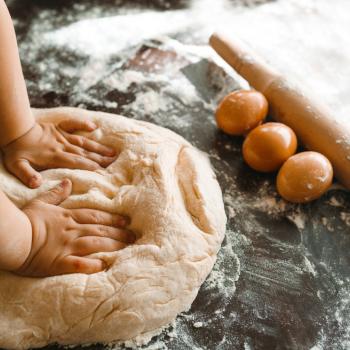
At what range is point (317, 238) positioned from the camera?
1.47m

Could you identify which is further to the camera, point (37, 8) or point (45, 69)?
point (37, 8)

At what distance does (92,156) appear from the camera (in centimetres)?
147

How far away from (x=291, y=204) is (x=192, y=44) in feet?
3.39

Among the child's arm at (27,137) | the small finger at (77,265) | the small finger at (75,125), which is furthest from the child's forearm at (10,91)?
the small finger at (77,265)

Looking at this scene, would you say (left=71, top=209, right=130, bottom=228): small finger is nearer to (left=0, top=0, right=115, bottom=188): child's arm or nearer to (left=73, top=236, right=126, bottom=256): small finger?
(left=73, top=236, right=126, bottom=256): small finger

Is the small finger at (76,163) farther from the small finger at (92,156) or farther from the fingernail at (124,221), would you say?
the fingernail at (124,221)

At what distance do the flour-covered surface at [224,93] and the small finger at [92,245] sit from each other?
0.29 metres

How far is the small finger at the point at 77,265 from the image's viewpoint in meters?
1.18

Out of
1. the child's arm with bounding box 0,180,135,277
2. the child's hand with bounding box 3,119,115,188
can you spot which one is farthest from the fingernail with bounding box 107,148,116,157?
the child's arm with bounding box 0,180,135,277

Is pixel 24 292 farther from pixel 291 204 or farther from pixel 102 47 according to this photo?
pixel 102 47

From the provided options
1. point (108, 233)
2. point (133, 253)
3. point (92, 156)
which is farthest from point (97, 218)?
point (92, 156)

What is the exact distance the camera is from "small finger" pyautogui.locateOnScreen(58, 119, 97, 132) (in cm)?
153

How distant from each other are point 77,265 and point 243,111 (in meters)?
0.86

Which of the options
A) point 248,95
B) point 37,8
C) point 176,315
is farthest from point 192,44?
point 176,315
